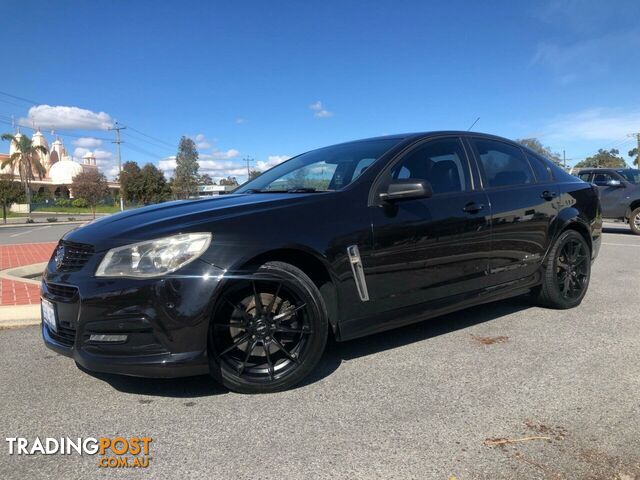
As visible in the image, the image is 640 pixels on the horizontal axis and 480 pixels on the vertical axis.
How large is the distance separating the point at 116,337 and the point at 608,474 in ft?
8.13

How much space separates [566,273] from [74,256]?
14.1ft

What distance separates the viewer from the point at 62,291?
296 centimetres

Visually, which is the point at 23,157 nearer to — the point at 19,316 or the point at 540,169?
the point at 19,316

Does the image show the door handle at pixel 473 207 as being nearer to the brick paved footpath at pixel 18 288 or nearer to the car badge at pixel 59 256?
the car badge at pixel 59 256

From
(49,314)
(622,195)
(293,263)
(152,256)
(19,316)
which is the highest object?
(622,195)

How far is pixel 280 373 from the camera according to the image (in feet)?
10.0

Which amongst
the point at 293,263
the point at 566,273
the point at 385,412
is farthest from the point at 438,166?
the point at 385,412

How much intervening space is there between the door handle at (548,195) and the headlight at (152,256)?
328 centimetres

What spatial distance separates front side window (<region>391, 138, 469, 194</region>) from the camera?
3.81 m

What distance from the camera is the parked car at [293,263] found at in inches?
109

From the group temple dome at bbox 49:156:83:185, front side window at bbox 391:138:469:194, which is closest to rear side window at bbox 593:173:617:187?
front side window at bbox 391:138:469:194

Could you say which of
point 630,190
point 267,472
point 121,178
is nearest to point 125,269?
point 267,472

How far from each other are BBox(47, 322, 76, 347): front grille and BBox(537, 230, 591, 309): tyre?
12.9 feet

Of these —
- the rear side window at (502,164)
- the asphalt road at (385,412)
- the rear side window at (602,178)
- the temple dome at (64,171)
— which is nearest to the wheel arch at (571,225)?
the rear side window at (502,164)
